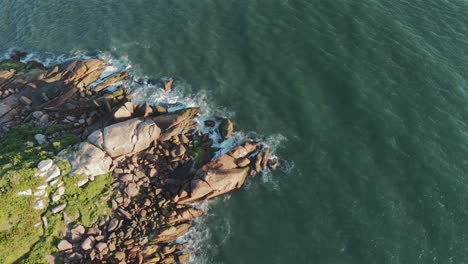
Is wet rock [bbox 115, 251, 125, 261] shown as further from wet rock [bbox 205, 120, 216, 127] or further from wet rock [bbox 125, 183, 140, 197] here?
wet rock [bbox 205, 120, 216, 127]

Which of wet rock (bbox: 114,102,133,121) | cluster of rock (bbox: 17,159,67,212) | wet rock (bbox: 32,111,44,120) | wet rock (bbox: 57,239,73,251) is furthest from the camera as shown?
wet rock (bbox: 32,111,44,120)

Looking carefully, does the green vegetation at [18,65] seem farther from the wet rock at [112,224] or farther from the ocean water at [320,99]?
the wet rock at [112,224]

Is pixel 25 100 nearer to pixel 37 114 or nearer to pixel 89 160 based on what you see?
pixel 37 114

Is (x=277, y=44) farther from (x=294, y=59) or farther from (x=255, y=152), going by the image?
(x=255, y=152)

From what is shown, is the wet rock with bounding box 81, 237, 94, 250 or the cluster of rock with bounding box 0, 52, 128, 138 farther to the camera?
the cluster of rock with bounding box 0, 52, 128, 138

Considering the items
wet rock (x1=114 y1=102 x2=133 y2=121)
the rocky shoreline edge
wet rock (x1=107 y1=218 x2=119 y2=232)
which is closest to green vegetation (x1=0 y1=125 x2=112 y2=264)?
the rocky shoreline edge

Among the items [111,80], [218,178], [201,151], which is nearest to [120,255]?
[218,178]

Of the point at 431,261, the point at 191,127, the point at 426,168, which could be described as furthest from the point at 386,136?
the point at 191,127
